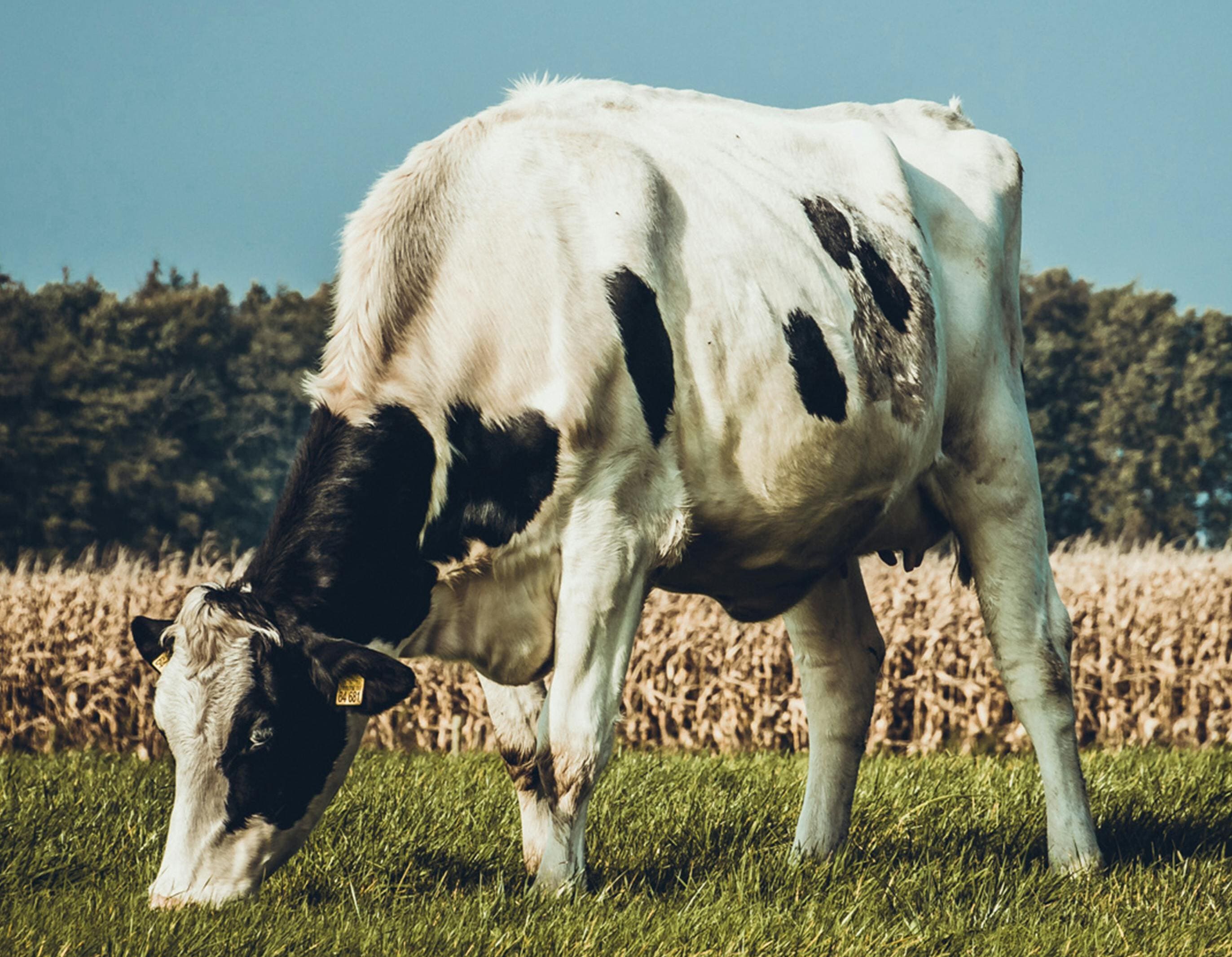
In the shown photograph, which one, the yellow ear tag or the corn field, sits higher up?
the corn field

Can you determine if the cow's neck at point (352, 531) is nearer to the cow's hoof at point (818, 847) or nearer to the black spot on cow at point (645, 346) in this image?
the black spot on cow at point (645, 346)

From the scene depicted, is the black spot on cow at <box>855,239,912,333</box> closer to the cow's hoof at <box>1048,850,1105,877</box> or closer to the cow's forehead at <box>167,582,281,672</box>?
the cow's hoof at <box>1048,850,1105,877</box>

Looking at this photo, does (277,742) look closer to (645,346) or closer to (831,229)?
(645,346)

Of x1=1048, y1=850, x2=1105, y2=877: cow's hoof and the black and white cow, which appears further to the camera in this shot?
x1=1048, y1=850, x2=1105, y2=877: cow's hoof

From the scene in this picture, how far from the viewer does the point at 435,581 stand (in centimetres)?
423

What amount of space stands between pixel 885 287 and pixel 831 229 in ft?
0.95

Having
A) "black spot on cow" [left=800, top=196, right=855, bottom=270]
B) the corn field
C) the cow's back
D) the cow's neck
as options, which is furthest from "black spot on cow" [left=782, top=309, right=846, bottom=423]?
the corn field

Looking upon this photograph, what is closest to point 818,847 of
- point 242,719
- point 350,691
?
point 350,691

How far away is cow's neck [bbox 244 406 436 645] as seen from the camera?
159 inches

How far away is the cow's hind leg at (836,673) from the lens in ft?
18.3

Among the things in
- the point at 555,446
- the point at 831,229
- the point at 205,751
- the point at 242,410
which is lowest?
the point at 205,751

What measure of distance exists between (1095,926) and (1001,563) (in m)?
1.75

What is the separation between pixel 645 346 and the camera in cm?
429

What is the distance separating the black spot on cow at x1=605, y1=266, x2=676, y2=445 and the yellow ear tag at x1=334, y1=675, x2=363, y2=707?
1157 millimetres
